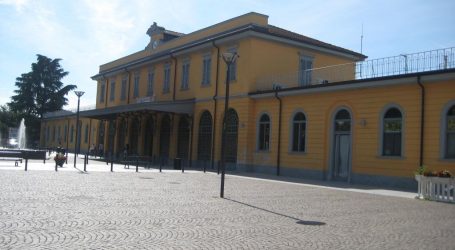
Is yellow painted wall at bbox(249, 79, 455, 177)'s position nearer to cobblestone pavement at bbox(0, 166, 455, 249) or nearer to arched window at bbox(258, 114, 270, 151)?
arched window at bbox(258, 114, 270, 151)

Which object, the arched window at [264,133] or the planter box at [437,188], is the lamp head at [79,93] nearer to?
the arched window at [264,133]

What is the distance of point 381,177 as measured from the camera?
20.1 m

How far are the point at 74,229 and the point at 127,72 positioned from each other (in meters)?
34.6

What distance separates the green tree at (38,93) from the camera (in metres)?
68.8

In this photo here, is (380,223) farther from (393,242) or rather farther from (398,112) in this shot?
(398,112)

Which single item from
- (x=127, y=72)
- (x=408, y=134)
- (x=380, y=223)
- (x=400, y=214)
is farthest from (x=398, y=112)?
(x=127, y=72)

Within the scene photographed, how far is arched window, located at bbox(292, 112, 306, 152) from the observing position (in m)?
24.3

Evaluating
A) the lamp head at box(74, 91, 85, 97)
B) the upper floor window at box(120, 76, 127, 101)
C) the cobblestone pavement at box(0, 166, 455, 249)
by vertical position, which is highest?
the upper floor window at box(120, 76, 127, 101)

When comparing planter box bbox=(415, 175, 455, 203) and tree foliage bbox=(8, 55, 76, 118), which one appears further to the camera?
tree foliage bbox=(8, 55, 76, 118)

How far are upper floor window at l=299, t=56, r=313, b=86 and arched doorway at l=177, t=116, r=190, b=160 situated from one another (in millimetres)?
8438

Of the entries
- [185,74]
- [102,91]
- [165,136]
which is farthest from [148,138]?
[102,91]

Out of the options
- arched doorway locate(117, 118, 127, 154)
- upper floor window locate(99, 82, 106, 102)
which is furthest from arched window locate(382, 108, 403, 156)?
upper floor window locate(99, 82, 106, 102)

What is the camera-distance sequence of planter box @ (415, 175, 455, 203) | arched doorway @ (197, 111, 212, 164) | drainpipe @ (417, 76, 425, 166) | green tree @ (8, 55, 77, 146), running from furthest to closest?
green tree @ (8, 55, 77, 146) < arched doorway @ (197, 111, 212, 164) < drainpipe @ (417, 76, 425, 166) < planter box @ (415, 175, 455, 203)

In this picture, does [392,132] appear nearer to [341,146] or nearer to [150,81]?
[341,146]
